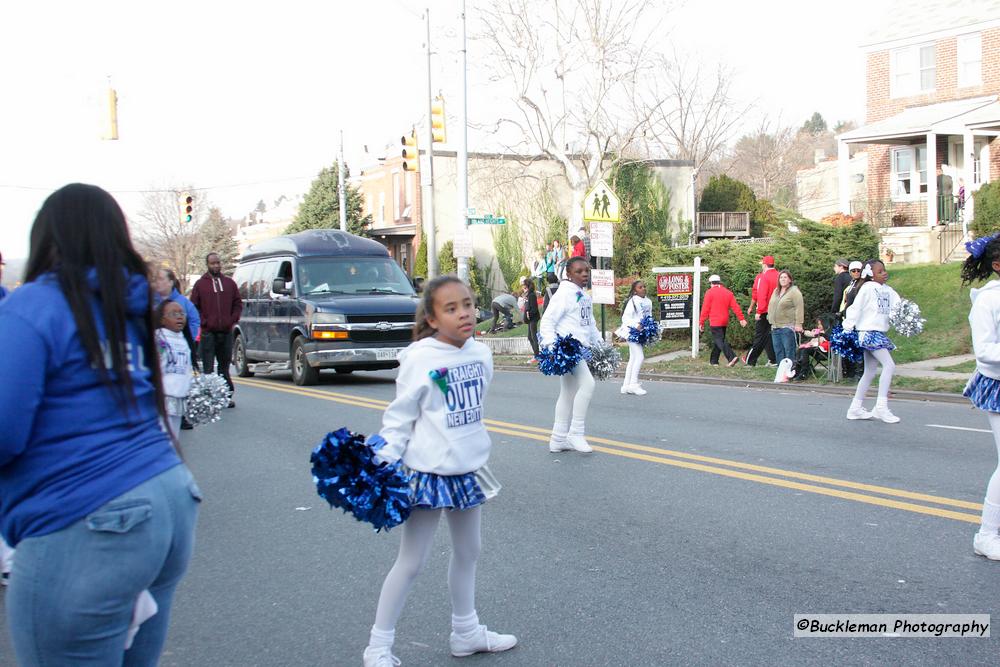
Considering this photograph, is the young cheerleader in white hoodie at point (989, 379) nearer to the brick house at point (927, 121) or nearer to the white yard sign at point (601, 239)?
the white yard sign at point (601, 239)

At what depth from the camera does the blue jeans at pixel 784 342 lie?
15.9 metres

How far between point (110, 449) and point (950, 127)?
30.5m

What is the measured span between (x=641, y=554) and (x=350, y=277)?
11992 mm

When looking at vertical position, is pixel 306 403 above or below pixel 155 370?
below

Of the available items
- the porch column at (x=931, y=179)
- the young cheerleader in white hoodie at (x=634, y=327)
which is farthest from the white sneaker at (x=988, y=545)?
the porch column at (x=931, y=179)

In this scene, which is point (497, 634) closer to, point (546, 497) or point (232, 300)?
point (546, 497)

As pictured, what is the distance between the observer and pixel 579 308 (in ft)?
30.6

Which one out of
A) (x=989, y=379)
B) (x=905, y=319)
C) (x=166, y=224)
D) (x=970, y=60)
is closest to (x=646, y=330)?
(x=905, y=319)

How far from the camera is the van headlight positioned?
15969mm

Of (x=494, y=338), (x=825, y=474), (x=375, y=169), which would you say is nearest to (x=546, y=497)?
(x=825, y=474)

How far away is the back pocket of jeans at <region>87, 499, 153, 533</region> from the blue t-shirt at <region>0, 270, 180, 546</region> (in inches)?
0.9

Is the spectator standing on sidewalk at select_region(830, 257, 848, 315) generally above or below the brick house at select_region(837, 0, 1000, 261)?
A: below

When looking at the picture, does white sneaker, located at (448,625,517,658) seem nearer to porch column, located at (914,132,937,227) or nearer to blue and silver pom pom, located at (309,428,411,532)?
blue and silver pom pom, located at (309,428,411,532)

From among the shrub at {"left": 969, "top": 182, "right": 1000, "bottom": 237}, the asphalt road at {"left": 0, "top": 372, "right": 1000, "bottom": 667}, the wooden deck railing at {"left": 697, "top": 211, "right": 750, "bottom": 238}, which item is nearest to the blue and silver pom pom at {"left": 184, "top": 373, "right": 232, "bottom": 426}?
the asphalt road at {"left": 0, "top": 372, "right": 1000, "bottom": 667}
